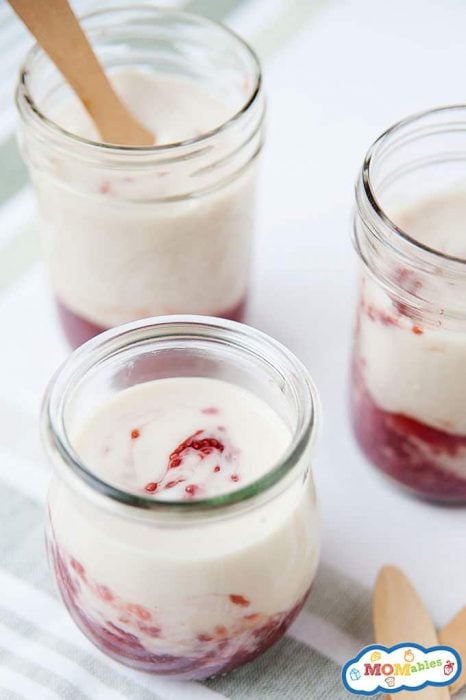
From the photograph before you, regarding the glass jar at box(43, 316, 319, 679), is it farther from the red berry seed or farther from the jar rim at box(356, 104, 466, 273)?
the jar rim at box(356, 104, 466, 273)

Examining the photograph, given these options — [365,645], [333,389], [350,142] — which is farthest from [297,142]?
Answer: [365,645]

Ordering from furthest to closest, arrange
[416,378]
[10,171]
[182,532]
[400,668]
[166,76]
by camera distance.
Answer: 1. [10,171]
2. [166,76]
3. [416,378]
4. [400,668]
5. [182,532]

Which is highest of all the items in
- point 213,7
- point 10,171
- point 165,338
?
point 165,338

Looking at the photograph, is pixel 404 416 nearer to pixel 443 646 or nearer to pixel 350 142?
pixel 443 646

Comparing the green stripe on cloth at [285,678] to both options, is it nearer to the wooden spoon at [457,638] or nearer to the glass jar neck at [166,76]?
the wooden spoon at [457,638]

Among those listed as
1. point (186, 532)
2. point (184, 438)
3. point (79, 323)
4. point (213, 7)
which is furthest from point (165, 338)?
point (213, 7)

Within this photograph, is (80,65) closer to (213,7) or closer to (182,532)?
(182,532)

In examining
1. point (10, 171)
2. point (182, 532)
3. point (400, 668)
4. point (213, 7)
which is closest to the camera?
point (182, 532)

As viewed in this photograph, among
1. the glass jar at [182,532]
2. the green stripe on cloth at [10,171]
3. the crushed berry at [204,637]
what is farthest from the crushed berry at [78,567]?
the green stripe on cloth at [10,171]
